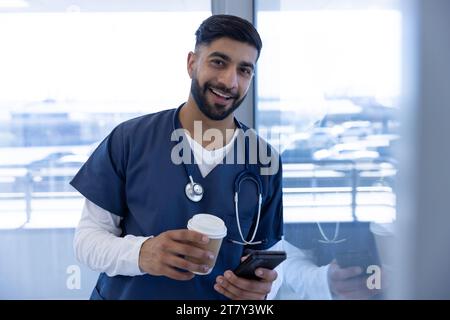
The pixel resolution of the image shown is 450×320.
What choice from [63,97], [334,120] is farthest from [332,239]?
[63,97]

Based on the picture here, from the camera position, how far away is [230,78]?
0.80 metres

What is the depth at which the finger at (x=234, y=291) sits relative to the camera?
0.71 m

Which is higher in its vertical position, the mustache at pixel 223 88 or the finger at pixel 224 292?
the mustache at pixel 223 88

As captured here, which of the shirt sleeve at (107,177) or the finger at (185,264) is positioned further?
the shirt sleeve at (107,177)

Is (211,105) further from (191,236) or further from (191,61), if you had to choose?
(191,236)

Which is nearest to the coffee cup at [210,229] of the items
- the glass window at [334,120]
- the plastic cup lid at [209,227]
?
the plastic cup lid at [209,227]

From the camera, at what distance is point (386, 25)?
3.04 ft

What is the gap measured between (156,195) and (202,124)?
171 millimetres

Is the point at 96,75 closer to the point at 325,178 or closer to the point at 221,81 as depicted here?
the point at 221,81

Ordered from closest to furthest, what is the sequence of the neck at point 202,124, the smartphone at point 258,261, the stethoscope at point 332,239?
the smartphone at point 258,261, the neck at point 202,124, the stethoscope at point 332,239

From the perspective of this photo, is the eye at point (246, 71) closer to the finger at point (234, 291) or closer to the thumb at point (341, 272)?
the finger at point (234, 291)

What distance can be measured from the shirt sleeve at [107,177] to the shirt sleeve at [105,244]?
0.07 ft
